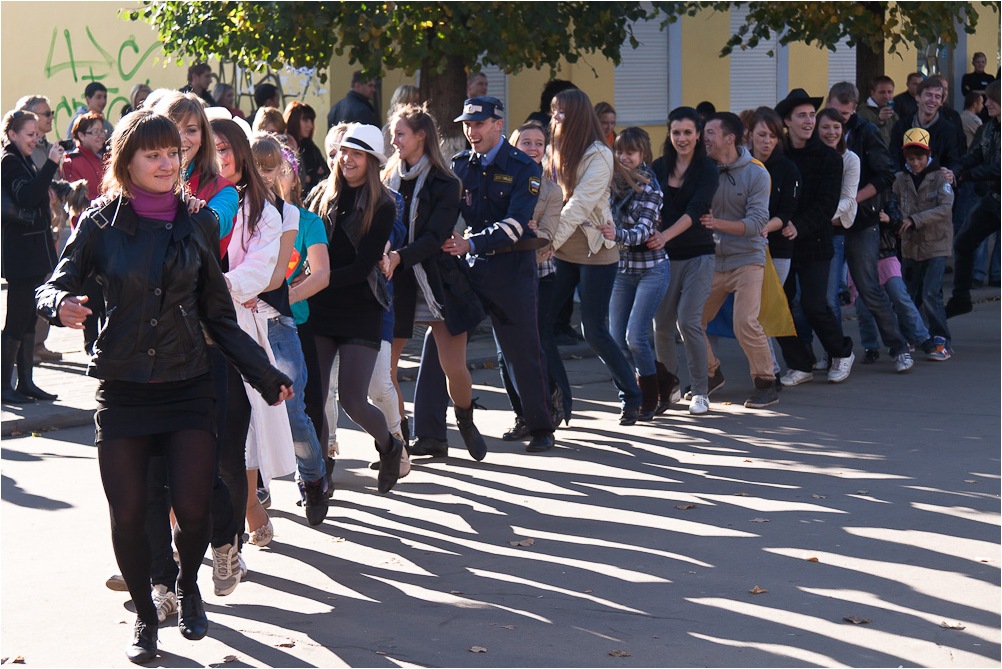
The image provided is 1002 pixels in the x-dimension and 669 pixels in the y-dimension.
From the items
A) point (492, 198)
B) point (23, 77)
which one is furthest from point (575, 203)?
point (23, 77)

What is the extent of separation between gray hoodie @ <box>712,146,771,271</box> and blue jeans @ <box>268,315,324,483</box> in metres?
4.05

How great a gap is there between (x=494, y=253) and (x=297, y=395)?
6.89 ft

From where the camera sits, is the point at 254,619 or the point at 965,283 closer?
the point at 254,619

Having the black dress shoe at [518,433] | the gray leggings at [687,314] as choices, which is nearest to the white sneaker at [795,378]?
the gray leggings at [687,314]

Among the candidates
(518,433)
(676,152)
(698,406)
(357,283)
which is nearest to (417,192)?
(357,283)

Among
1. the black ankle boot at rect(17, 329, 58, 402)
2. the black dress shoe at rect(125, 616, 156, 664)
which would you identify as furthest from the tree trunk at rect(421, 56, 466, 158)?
the black dress shoe at rect(125, 616, 156, 664)

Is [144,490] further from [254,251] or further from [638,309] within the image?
[638,309]

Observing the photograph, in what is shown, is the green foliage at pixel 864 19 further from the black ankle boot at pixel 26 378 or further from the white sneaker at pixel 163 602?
the white sneaker at pixel 163 602

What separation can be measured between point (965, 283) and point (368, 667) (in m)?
9.35

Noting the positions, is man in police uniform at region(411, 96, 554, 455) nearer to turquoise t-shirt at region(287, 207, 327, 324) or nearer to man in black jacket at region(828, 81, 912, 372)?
turquoise t-shirt at region(287, 207, 327, 324)

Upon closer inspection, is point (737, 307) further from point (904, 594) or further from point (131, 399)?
point (131, 399)

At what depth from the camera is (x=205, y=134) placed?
5.95 meters

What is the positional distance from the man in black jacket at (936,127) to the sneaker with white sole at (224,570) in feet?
29.6

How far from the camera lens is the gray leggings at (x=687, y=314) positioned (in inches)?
387
